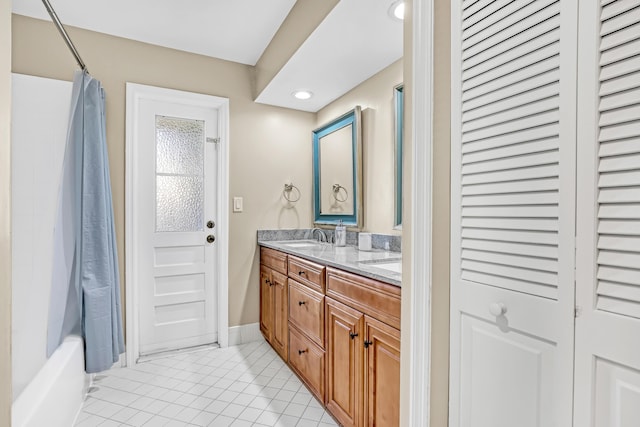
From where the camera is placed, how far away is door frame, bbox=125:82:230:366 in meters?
2.42

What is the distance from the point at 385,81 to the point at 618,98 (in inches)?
68.2

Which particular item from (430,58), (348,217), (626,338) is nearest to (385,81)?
(348,217)

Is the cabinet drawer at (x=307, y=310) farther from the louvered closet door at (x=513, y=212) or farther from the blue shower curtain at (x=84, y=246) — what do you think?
the blue shower curtain at (x=84, y=246)

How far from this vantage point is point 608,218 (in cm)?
63

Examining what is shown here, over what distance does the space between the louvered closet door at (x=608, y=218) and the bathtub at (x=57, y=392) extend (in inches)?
64.7

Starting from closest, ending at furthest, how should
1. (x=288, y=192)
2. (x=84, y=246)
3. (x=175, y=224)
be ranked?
1. (x=84, y=246)
2. (x=175, y=224)
3. (x=288, y=192)

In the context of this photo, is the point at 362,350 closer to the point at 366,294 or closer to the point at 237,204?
the point at 366,294

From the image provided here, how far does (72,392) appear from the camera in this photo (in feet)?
5.54

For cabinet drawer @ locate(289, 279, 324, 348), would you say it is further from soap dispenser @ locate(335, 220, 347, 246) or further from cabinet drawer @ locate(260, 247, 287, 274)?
soap dispenser @ locate(335, 220, 347, 246)

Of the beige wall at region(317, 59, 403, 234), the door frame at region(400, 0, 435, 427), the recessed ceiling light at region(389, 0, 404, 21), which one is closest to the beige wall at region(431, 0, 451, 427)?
the door frame at region(400, 0, 435, 427)

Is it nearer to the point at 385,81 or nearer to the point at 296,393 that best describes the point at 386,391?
the point at 296,393

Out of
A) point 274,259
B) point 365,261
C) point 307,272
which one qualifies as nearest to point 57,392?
point 307,272

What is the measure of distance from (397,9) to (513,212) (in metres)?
1.24

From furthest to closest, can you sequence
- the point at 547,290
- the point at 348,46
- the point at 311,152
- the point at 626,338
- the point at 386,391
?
1. the point at 311,152
2. the point at 348,46
3. the point at 386,391
4. the point at 547,290
5. the point at 626,338
